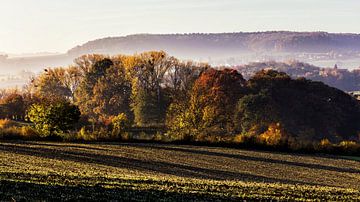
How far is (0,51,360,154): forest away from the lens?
8794cm

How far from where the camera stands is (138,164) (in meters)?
50.9

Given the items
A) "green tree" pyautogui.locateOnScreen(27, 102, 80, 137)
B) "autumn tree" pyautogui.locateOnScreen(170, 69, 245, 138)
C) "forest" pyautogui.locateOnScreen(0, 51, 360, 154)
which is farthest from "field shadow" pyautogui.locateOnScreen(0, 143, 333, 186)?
"autumn tree" pyautogui.locateOnScreen(170, 69, 245, 138)

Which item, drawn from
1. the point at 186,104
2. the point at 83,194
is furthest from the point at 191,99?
the point at 83,194

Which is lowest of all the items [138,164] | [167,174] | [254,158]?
[254,158]

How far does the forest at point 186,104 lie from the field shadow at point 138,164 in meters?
21.1

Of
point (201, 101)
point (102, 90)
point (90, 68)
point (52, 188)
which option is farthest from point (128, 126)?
point (52, 188)

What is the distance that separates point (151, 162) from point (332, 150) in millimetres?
37848

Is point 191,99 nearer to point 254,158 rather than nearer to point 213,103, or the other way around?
→ point 213,103

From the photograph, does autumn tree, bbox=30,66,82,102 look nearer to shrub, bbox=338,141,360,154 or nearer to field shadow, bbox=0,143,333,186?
shrub, bbox=338,141,360,154

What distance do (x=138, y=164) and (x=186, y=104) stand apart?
61.3 meters

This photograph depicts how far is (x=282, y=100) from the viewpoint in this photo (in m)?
122

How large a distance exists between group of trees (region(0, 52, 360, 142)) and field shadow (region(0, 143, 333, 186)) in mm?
41132

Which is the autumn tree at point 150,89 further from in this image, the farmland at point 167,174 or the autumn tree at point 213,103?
the farmland at point 167,174

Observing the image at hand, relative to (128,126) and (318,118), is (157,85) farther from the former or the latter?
(318,118)
